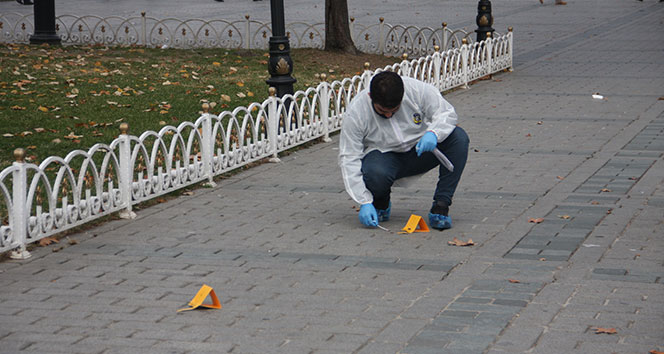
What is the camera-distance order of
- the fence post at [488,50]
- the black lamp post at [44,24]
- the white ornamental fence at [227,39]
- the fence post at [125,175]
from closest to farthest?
the fence post at [125,175] → the fence post at [488,50] → the white ornamental fence at [227,39] → the black lamp post at [44,24]

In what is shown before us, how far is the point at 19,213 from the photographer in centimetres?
614

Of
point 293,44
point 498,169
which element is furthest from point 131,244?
point 293,44

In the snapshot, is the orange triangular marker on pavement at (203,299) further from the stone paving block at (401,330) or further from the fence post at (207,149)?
the fence post at (207,149)

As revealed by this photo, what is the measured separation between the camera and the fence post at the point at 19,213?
613cm

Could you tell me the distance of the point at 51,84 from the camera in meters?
13.9

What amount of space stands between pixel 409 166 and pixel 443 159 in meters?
0.32

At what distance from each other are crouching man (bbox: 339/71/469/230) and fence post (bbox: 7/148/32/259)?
2.22m

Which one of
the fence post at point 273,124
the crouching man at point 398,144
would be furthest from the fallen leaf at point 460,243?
the fence post at point 273,124

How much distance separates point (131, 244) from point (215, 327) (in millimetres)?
1844

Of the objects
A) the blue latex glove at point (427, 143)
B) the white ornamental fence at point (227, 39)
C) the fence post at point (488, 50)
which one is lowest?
the blue latex glove at point (427, 143)

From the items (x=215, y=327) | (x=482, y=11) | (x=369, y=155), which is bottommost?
(x=215, y=327)

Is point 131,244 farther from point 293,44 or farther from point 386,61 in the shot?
point 293,44

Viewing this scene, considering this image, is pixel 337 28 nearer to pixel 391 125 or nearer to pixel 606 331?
pixel 391 125

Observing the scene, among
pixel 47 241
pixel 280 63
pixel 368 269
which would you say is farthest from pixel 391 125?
pixel 280 63
